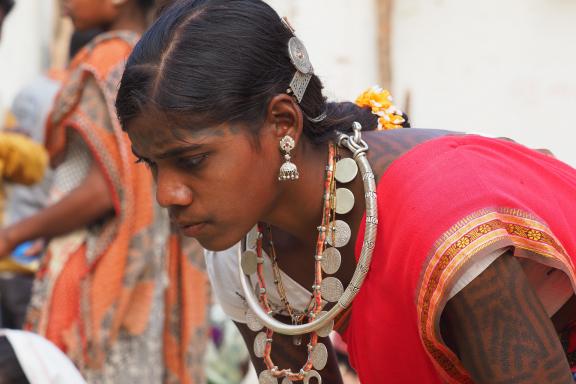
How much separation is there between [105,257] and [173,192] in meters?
1.95

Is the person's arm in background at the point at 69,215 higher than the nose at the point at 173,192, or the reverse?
the nose at the point at 173,192

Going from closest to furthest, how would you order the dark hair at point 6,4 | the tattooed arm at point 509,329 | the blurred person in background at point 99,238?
the tattooed arm at point 509,329
the blurred person in background at point 99,238
the dark hair at point 6,4

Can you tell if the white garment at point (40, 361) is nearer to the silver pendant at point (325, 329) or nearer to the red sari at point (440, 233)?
the silver pendant at point (325, 329)

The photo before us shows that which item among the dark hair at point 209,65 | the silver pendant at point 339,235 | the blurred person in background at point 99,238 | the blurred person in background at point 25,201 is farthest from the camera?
the blurred person in background at point 25,201

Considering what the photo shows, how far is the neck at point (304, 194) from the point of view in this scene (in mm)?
2480

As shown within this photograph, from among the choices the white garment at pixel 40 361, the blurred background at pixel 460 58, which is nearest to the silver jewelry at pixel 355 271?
the white garment at pixel 40 361

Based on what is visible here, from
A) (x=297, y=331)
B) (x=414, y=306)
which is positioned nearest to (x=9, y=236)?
(x=297, y=331)

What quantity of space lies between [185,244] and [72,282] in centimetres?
50

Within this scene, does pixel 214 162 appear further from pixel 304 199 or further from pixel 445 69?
pixel 445 69

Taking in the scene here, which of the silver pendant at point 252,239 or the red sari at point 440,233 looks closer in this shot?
the red sari at point 440,233

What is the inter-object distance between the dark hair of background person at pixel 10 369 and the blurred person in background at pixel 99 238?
1453 millimetres

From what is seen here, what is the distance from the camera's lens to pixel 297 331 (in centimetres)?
262

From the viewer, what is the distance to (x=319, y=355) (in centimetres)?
268

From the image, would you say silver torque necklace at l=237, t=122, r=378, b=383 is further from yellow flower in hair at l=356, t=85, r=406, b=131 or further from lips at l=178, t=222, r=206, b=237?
lips at l=178, t=222, r=206, b=237
